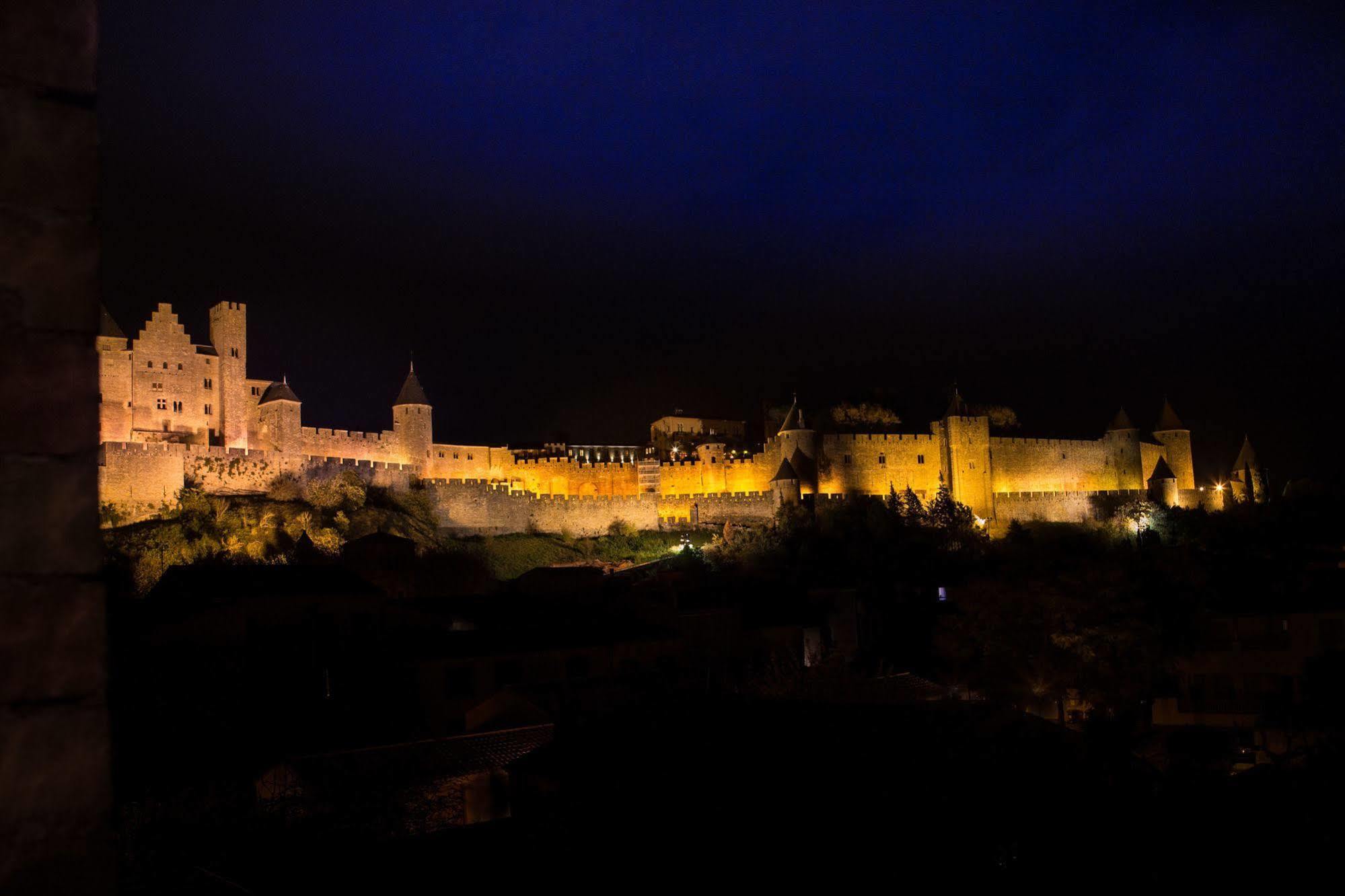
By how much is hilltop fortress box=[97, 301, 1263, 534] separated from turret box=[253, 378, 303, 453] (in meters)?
0.09

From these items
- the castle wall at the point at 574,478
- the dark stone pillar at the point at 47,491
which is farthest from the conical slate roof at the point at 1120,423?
the dark stone pillar at the point at 47,491

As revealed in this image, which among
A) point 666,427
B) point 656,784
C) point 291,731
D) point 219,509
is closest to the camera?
point 656,784

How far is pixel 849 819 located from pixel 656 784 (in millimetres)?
3072

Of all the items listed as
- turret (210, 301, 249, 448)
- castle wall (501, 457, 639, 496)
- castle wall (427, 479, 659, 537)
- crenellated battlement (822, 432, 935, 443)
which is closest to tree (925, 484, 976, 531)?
crenellated battlement (822, 432, 935, 443)

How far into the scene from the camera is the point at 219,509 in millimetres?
48688

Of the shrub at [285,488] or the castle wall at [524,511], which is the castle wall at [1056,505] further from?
the shrub at [285,488]

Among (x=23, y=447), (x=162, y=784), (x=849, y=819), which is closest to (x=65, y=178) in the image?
(x=23, y=447)

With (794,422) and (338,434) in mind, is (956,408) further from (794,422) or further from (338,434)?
(338,434)

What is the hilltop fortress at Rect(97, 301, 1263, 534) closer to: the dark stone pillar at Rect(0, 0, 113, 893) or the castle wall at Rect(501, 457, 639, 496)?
the castle wall at Rect(501, 457, 639, 496)

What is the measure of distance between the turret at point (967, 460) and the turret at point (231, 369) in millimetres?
44643

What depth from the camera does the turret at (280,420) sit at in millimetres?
58562

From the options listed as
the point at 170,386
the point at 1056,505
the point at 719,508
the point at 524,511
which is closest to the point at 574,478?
the point at 524,511

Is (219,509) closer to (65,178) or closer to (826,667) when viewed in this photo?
(826,667)

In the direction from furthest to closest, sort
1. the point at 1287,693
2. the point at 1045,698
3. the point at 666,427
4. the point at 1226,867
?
the point at 666,427 → the point at 1045,698 → the point at 1287,693 → the point at 1226,867
